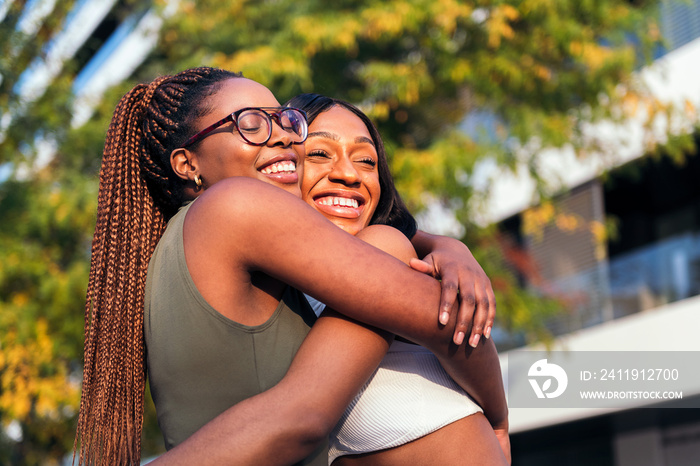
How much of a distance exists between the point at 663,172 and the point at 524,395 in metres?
5.78

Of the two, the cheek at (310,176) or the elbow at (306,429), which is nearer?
the elbow at (306,429)

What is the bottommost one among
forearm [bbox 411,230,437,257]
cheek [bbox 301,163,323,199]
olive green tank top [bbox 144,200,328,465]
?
olive green tank top [bbox 144,200,328,465]

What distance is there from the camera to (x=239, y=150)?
2.06 metres

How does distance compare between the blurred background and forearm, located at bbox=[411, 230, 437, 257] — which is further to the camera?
the blurred background

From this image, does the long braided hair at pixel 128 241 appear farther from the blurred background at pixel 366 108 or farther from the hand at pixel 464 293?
the blurred background at pixel 366 108

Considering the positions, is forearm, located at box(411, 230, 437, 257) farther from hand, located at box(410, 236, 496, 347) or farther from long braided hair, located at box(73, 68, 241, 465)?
long braided hair, located at box(73, 68, 241, 465)

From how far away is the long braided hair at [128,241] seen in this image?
1942 mm

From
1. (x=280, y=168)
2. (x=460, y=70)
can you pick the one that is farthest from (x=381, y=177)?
(x=460, y=70)

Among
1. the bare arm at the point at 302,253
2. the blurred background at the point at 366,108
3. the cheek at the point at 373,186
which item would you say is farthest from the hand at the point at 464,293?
the blurred background at the point at 366,108

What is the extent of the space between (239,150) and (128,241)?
15.3 inches

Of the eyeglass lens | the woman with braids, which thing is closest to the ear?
the woman with braids

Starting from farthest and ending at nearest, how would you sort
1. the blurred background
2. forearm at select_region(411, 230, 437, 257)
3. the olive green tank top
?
the blurred background
forearm at select_region(411, 230, 437, 257)
the olive green tank top

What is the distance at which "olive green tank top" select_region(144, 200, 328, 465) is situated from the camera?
1.75 m

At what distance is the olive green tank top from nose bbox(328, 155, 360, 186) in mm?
979
